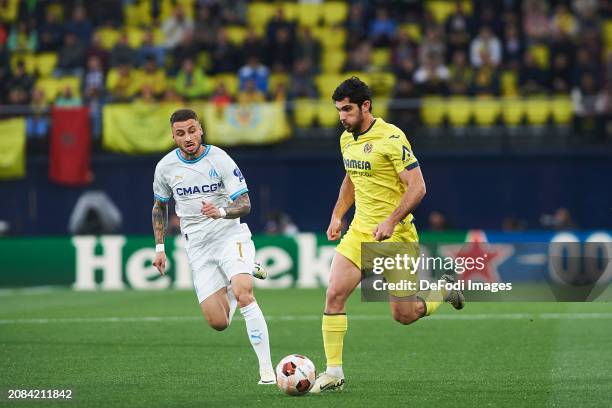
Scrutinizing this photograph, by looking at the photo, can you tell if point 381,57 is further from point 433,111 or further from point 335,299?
point 335,299

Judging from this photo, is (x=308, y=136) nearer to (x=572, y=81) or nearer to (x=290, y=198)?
(x=290, y=198)

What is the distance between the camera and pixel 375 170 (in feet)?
31.1

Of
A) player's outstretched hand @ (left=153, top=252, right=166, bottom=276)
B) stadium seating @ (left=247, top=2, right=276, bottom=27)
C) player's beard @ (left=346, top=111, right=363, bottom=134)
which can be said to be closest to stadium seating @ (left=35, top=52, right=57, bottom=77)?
stadium seating @ (left=247, top=2, right=276, bottom=27)

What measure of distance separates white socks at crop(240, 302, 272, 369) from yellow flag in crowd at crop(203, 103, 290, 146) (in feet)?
43.8

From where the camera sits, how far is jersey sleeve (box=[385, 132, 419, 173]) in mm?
9281

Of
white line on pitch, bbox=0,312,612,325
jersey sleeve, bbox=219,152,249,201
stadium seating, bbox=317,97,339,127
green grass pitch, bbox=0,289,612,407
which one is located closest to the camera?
green grass pitch, bbox=0,289,612,407

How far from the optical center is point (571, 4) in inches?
1000

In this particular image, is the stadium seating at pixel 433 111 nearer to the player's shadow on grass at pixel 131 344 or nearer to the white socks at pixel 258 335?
the player's shadow on grass at pixel 131 344

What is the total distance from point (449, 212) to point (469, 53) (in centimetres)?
326

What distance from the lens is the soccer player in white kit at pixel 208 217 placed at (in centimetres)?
998

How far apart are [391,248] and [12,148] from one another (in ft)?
50.6

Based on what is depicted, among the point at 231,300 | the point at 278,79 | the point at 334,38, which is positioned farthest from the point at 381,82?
the point at 231,300

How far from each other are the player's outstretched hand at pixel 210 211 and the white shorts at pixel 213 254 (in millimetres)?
570

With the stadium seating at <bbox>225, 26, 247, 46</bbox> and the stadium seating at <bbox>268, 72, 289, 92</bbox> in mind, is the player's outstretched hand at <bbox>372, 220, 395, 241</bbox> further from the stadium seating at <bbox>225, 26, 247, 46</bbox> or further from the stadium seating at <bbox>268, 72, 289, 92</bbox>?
the stadium seating at <bbox>225, 26, 247, 46</bbox>
